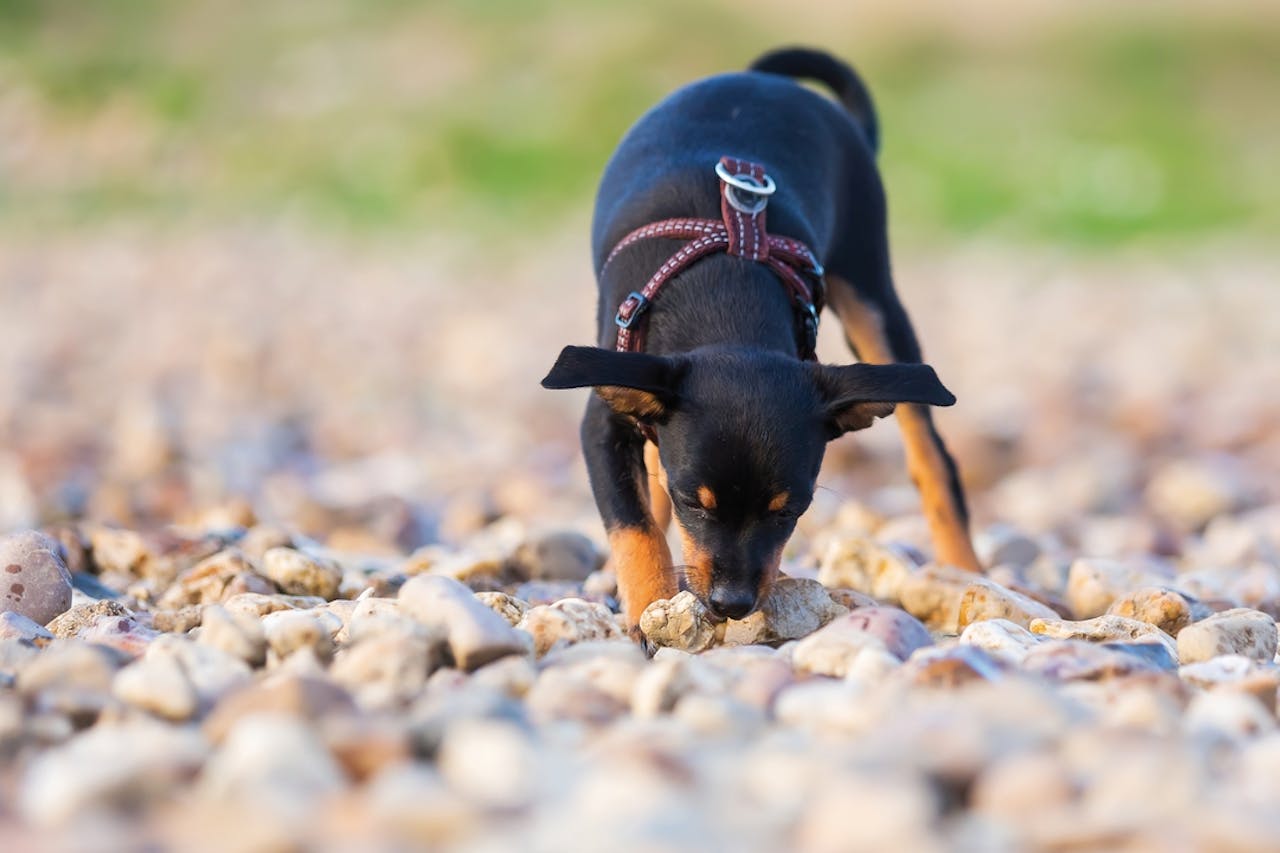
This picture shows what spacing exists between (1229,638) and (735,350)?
4.40 feet

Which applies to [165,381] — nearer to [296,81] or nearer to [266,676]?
[266,676]

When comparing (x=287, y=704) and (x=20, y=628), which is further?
(x=20, y=628)

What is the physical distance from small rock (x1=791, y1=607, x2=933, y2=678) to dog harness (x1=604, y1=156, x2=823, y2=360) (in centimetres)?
126

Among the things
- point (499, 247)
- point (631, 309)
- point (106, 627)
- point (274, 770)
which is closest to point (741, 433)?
point (631, 309)

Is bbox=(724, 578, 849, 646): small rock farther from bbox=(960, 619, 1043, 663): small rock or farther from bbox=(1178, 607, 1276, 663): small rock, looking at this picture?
bbox=(1178, 607, 1276, 663): small rock

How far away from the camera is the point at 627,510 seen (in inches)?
160

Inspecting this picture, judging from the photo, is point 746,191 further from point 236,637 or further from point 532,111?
point 532,111

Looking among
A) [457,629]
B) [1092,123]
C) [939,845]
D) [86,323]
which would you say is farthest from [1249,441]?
[1092,123]

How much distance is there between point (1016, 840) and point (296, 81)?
81.4 ft

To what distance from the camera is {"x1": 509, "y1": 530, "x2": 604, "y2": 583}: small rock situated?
14.8ft

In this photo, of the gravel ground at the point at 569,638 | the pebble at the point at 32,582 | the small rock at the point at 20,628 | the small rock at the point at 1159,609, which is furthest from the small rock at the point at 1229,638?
the pebble at the point at 32,582

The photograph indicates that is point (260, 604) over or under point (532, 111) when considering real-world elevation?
under

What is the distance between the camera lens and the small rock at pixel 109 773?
2.14 metres

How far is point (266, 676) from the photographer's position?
2.83 metres
